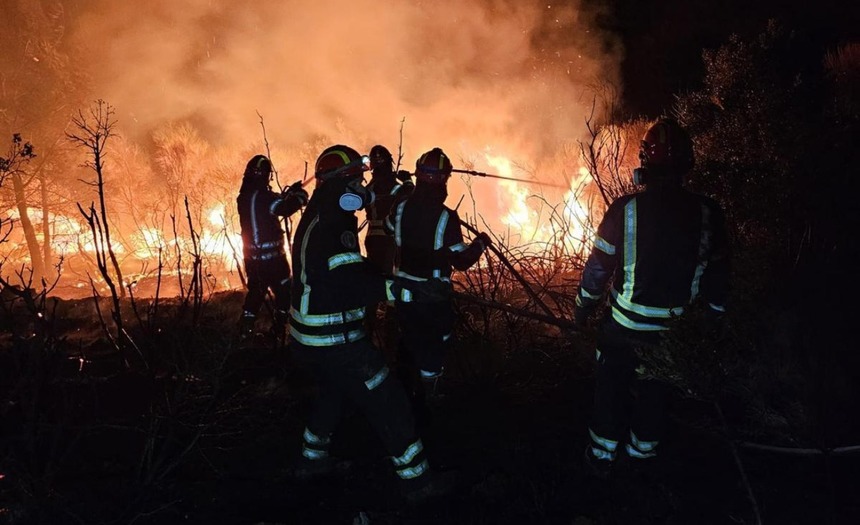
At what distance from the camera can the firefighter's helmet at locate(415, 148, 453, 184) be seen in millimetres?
3820

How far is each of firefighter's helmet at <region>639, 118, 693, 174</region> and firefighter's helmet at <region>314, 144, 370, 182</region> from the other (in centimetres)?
163

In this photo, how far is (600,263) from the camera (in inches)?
124

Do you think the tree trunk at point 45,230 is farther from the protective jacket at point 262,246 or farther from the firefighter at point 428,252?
the firefighter at point 428,252

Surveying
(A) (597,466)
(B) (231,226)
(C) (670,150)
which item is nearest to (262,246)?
(A) (597,466)

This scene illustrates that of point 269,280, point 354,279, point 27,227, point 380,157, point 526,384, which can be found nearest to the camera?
point 354,279

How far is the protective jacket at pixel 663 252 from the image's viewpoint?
2.89 meters

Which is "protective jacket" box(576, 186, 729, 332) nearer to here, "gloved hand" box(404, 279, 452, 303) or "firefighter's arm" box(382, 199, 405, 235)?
"gloved hand" box(404, 279, 452, 303)

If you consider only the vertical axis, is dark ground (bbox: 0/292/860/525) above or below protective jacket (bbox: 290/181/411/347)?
below

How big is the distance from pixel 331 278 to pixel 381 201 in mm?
2646

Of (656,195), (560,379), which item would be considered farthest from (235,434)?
(656,195)

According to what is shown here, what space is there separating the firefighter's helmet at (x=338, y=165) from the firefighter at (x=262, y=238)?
244 cm

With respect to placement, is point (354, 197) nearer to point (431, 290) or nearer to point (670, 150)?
point (431, 290)

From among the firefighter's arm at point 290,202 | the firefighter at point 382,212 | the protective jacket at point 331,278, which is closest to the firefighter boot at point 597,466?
the protective jacket at point 331,278

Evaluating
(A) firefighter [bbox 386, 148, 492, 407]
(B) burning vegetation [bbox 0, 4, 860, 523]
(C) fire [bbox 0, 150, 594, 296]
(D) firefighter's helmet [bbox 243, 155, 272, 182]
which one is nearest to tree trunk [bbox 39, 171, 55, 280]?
(C) fire [bbox 0, 150, 594, 296]
